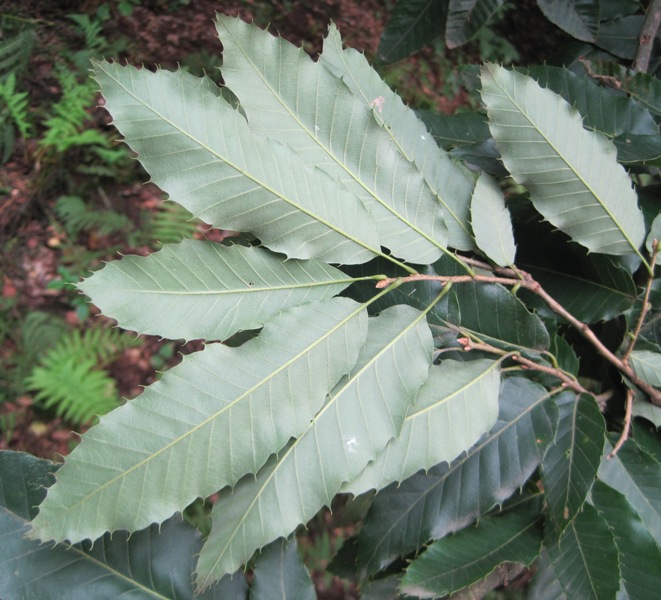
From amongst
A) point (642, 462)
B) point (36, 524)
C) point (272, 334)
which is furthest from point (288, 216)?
point (642, 462)

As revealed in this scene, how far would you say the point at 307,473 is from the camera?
0.60 meters

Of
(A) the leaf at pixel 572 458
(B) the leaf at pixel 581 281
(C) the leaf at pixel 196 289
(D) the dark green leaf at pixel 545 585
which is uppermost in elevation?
(C) the leaf at pixel 196 289

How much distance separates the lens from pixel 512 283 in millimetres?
742

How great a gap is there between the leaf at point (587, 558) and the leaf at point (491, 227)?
1.24ft

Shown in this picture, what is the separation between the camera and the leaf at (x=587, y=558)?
28.4 inches

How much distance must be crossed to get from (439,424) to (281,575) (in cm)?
32

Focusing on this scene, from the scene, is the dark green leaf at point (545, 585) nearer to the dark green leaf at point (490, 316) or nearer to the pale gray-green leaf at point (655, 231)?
the dark green leaf at point (490, 316)

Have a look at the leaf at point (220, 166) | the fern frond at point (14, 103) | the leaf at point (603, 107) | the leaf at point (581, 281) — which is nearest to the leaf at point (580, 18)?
the leaf at point (603, 107)

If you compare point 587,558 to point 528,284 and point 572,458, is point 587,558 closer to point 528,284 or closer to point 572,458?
→ point 572,458

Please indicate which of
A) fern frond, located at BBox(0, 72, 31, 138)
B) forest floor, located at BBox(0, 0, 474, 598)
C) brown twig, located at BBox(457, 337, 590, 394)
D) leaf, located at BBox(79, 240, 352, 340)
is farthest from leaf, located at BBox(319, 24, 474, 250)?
fern frond, located at BBox(0, 72, 31, 138)

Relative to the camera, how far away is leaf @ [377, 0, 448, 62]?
143 centimetres

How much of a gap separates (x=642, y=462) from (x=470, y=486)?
275 millimetres

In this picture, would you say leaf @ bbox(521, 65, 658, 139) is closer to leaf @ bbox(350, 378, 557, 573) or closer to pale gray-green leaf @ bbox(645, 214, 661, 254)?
pale gray-green leaf @ bbox(645, 214, 661, 254)

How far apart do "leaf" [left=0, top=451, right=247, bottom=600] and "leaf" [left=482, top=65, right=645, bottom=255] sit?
0.66 m
